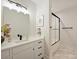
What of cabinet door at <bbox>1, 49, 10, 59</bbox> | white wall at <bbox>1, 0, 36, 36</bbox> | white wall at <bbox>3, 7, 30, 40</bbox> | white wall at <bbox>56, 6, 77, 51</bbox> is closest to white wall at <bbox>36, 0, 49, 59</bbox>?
white wall at <bbox>1, 0, 36, 36</bbox>

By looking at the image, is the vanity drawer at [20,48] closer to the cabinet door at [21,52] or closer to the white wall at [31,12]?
the cabinet door at [21,52]

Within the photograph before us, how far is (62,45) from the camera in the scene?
565cm

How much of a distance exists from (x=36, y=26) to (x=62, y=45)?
195cm

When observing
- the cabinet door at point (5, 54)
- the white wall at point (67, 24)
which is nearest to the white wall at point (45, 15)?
the white wall at point (67, 24)

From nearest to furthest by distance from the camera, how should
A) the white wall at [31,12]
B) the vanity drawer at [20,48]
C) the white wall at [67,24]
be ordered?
the vanity drawer at [20,48] < the white wall at [31,12] < the white wall at [67,24]

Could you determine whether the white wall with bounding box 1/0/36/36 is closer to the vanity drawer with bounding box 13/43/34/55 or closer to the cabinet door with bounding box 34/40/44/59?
the cabinet door with bounding box 34/40/44/59

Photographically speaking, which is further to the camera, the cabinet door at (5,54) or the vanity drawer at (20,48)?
the vanity drawer at (20,48)

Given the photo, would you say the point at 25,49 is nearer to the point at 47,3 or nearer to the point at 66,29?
the point at 47,3

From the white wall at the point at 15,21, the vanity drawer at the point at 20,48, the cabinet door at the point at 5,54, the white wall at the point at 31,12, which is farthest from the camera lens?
the white wall at the point at 31,12

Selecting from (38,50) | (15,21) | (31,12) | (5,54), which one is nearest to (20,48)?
(5,54)

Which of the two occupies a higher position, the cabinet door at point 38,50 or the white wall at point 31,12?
the white wall at point 31,12

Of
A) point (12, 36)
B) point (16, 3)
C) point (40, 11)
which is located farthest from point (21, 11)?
point (40, 11)

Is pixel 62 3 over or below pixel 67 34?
over

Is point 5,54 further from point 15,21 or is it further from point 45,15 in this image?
point 45,15
